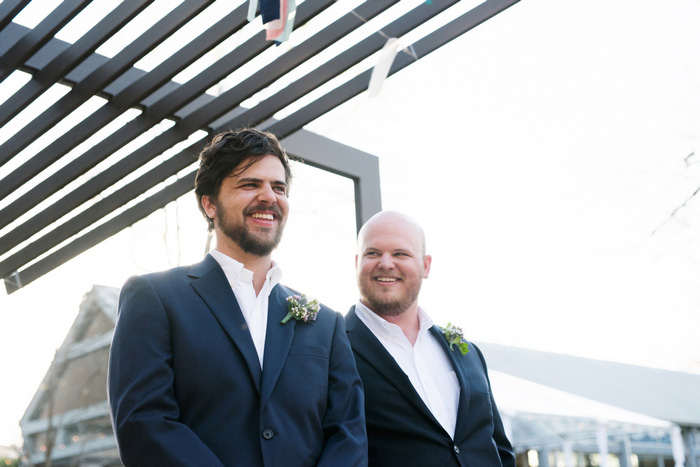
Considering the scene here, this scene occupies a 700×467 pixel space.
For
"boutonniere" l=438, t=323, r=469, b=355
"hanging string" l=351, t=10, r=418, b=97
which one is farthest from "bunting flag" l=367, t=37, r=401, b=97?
"boutonniere" l=438, t=323, r=469, b=355

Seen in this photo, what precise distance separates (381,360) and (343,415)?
0.49 meters

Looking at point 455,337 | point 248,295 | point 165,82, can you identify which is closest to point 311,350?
point 248,295

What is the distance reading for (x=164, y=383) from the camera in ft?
5.90

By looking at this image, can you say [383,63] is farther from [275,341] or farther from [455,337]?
[275,341]

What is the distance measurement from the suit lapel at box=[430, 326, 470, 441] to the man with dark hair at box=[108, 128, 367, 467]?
496mm

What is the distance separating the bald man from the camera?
2393 millimetres

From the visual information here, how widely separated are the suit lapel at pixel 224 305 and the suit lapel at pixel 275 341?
25 mm

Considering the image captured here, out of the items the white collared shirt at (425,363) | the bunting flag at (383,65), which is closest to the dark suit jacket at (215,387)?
the white collared shirt at (425,363)

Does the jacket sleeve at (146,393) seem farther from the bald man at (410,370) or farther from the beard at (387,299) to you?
the beard at (387,299)

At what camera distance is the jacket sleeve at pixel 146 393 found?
5.60ft

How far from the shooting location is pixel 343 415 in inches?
80.6

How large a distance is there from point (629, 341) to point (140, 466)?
9.55m

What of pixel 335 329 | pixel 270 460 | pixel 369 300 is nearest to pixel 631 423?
pixel 369 300

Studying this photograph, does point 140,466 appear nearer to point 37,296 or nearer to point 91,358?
point 37,296
